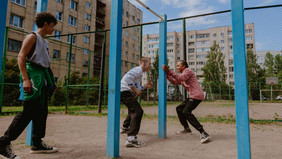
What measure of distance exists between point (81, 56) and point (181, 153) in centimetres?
2275

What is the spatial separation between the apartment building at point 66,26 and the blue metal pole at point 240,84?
12.8m

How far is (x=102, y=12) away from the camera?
3002 cm

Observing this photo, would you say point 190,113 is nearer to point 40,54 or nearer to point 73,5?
point 40,54

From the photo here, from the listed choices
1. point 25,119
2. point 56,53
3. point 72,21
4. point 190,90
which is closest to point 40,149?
point 25,119

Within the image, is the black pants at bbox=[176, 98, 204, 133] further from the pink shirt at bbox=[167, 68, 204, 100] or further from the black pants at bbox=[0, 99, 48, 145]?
the black pants at bbox=[0, 99, 48, 145]

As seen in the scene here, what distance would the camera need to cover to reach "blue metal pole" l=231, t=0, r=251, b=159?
5.64 ft

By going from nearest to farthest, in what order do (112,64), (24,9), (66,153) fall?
1. (112,64)
2. (66,153)
3. (24,9)

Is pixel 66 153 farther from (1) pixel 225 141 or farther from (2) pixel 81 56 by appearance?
(2) pixel 81 56

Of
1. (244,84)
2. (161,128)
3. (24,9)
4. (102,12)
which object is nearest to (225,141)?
(161,128)

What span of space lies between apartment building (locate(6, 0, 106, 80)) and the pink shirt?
11.2m

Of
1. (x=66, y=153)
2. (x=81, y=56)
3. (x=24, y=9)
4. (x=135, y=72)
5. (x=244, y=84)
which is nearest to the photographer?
(x=244, y=84)

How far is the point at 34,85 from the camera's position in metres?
2.01

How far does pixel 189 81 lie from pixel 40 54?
8.03ft

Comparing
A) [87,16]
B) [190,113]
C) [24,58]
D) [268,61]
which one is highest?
[87,16]
